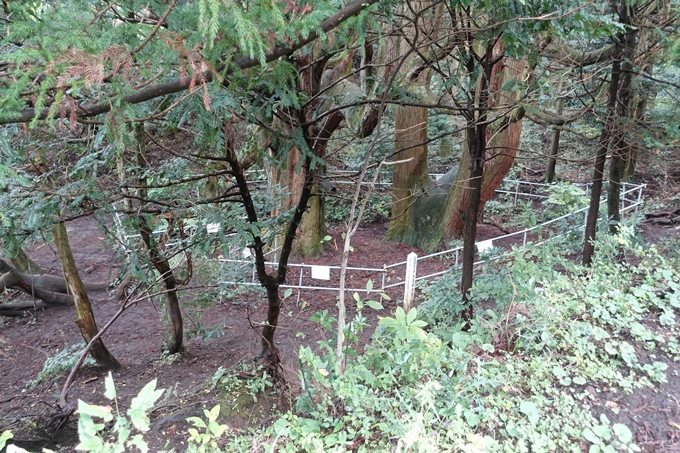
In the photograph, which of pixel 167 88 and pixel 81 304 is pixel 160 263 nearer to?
pixel 81 304

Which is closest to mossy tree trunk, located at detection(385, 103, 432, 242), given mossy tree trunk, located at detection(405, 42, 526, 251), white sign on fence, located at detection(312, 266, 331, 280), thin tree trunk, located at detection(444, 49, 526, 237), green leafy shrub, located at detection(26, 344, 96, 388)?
mossy tree trunk, located at detection(405, 42, 526, 251)

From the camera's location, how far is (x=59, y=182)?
4555mm

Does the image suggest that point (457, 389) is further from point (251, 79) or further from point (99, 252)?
point (99, 252)

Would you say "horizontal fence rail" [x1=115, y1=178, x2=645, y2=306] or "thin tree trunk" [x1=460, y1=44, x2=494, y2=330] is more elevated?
"thin tree trunk" [x1=460, y1=44, x2=494, y2=330]

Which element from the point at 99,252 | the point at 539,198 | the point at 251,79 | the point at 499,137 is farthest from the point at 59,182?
the point at 539,198

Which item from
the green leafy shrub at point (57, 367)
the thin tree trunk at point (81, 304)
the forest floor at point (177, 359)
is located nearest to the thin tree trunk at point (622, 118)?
the forest floor at point (177, 359)

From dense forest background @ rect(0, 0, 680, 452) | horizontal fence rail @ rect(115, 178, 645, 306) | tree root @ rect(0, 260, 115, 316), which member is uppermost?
dense forest background @ rect(0, 0, 680, 452)

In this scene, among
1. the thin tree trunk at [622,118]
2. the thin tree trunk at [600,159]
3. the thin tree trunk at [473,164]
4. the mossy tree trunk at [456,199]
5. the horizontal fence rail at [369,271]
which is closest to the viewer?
the thin tree trunk at [473,164]

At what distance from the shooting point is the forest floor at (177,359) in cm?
323

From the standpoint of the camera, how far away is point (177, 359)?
6.22 metres

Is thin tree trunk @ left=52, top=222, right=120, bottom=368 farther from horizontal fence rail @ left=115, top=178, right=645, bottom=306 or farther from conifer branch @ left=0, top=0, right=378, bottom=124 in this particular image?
conifer branch @ left=0, top=0, right=378, bottom=124

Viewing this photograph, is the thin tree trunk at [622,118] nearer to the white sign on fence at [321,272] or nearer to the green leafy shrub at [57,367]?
the white sign on fence at [321,272]

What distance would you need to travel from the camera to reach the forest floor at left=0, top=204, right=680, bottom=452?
323 centimetres

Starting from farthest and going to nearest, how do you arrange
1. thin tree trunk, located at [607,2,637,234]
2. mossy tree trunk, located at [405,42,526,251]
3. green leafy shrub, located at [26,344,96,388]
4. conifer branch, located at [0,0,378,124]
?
1. mossy tree trunk, located at [405,42,526,251]
2. green leafy shrub, located at [26,344,96,388]
3. thin tree trunk, located at [607,2,637,234]
4. conifer branch, located at [0,0,378,124]
